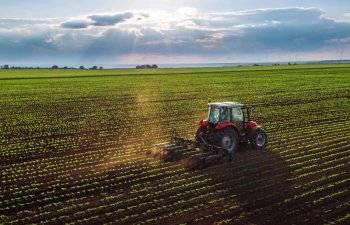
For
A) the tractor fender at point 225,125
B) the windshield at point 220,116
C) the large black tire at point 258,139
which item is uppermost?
the windshield at point 220,116

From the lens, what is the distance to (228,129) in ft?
50.5

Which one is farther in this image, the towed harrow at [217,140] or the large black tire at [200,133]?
the large black tire at [200,133]

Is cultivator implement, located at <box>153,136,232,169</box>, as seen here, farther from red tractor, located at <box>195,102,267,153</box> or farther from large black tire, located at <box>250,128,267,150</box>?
large black tire, located at <box>250,128,267,150</box>

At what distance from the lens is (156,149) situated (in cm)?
1602

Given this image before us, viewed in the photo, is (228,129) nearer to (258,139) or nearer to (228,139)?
(228,139)

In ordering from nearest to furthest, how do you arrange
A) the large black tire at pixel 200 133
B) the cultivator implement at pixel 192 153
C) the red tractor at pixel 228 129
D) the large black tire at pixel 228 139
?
the cultivator implement at pixel 192 153 → the large black tire at pixel 228 139 → the red tractor at pixel 228 129 → the large black tire at pixel 200 133

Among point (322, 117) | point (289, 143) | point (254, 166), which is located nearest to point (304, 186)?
point (254, 166)

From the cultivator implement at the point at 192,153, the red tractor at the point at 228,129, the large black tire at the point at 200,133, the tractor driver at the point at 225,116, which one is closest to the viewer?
the cultivator implement at the point at 192,153

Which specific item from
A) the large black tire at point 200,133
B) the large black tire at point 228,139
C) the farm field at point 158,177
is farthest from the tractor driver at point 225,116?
the farm field at point 158,177

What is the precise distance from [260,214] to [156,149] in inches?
244

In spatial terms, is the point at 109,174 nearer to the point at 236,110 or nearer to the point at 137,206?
the point at 137,206

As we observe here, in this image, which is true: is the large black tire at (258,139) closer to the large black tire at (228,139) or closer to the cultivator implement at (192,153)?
the large black tire at (228,139)

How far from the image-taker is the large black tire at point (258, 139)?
1606cm

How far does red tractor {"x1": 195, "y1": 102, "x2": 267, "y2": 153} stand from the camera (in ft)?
50.0
